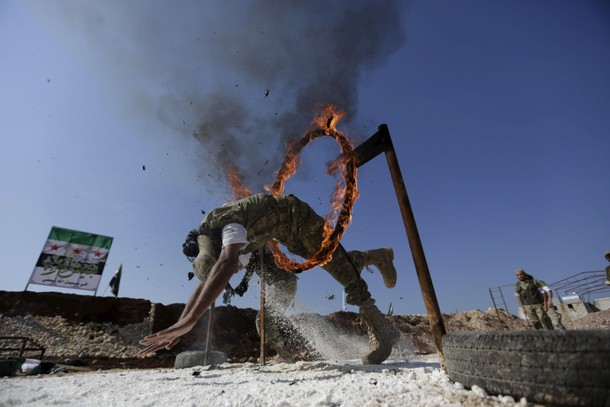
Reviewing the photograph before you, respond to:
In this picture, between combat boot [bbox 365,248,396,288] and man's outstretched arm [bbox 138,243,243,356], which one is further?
combat boot [bbox 365,248,396,288]

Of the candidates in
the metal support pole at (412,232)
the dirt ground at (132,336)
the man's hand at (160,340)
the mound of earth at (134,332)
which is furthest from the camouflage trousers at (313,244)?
the mound of earth at (134,332)

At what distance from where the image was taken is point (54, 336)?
1145cm

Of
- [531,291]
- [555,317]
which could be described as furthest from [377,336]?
[555,317]

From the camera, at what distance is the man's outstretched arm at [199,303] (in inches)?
105

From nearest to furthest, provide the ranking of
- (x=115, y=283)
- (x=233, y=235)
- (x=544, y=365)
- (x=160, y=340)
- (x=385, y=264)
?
(x=544, y=365), (x=160, y=340), (x=233, y=235), (x=385, y=264), (x=115, y=283)

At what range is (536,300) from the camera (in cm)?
927

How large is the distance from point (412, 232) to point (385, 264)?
3486mm

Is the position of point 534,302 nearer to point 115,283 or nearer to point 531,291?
point 531,291

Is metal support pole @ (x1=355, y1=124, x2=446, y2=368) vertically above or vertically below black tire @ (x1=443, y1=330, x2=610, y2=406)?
above

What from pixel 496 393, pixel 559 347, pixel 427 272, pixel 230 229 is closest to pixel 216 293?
pixel 230 229

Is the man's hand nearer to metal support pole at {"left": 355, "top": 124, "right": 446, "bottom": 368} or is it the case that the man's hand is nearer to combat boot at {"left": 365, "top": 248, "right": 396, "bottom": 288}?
Result: metal support pole at {"left": 355, "top": 124, "right": 446, "bottom": 368}

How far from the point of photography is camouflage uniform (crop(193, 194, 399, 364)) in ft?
13.9

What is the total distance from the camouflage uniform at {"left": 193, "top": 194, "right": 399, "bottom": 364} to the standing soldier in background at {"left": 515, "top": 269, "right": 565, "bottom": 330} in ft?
22.4

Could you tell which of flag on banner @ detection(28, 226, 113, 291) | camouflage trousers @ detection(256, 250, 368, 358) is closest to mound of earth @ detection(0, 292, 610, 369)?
Answer: flag on banner @ detection(28, 226, 113, 291)
